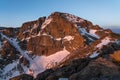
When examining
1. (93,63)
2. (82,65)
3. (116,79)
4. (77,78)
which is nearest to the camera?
(116,79)

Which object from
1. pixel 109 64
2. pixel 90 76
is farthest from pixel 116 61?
pixel 90 76

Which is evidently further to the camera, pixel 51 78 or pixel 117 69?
pixel 51 78

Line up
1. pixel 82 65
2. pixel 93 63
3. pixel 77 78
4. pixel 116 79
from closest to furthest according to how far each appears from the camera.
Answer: pixel 116 79 → pixel 77 78 → pixel 93 63 → pixel 82 65

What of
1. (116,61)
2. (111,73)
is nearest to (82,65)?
(116,61)

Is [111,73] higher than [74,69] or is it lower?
lower

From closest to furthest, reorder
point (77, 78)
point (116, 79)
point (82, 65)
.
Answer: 1. point (116, 79)
2. point (77, 78)
3. point (82, 65)

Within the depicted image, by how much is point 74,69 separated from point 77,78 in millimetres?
28779

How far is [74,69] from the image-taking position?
592 ft

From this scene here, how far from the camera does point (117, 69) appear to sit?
152 meters

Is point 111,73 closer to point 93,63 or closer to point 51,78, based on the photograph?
point 93,63

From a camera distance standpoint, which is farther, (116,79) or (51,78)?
(51,78)

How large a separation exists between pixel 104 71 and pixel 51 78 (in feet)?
99.3

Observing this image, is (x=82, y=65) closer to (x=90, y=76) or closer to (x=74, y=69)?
(x=74, y=69)

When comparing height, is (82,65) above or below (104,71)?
above
